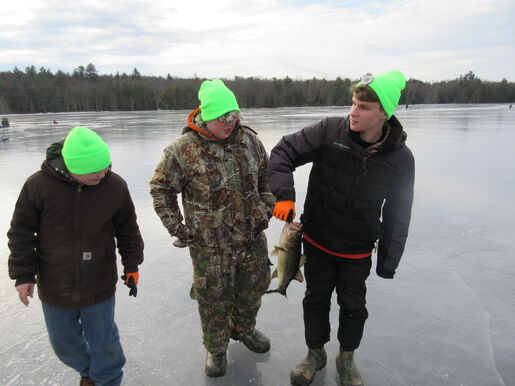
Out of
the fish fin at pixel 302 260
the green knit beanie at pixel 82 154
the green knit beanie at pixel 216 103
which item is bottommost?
the fish fin at pixel 302 260

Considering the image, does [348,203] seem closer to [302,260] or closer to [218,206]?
[302,260]

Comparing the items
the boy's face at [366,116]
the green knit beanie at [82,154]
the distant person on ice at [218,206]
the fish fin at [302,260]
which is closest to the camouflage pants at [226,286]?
the distant person on ice at [218,206]

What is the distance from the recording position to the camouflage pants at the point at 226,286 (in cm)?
262

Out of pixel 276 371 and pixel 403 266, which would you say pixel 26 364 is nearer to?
pixel 276 371

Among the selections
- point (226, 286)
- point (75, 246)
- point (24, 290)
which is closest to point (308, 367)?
point (226, 286)

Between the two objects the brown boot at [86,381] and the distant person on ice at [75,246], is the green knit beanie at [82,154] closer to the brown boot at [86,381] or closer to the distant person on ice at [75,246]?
the distant person on ice at [75,246]

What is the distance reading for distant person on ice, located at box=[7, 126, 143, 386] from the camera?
2137 mm

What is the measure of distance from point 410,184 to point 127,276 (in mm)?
2023

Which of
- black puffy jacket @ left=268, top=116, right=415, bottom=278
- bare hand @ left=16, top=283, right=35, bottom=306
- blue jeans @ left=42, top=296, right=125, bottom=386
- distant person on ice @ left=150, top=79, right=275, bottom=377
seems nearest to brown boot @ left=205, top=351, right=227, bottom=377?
distant person on ice @ left=150, top=79, right=275, bottom=377

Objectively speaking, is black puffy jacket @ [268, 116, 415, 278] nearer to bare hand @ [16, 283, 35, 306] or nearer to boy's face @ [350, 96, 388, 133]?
boy's face @ [350, 96, 388, 133]

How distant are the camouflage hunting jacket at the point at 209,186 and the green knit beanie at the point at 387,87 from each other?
2.98 ft

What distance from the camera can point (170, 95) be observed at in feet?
299

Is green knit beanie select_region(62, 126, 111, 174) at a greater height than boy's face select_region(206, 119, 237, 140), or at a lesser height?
lesser

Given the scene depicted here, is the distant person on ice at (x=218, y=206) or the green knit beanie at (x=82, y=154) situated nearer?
the green knit beanie at (x=82, y=154)
